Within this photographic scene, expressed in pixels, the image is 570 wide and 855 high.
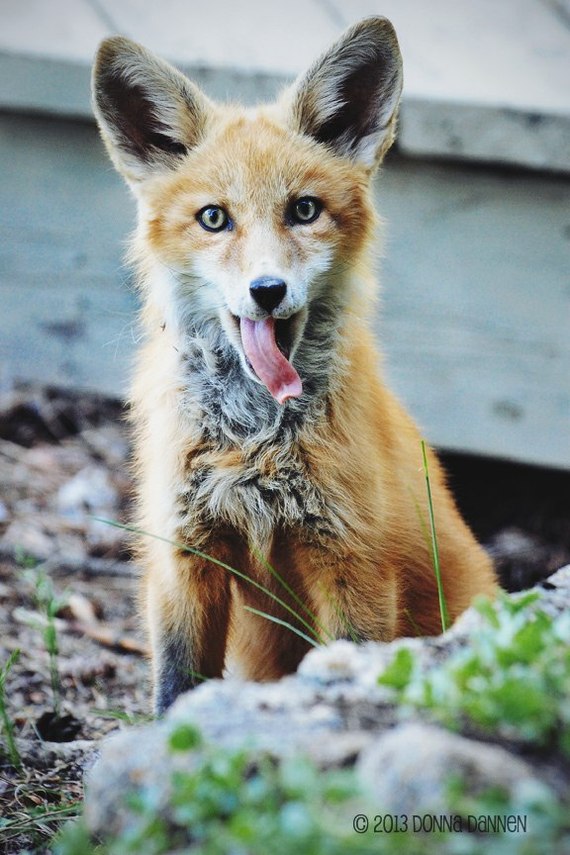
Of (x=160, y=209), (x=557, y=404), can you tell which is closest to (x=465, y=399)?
(x=557, y=404)

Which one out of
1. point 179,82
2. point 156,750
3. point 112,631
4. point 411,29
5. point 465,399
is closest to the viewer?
point 156,750

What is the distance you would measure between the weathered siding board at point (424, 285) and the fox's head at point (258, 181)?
47.3 inches

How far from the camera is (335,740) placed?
5.21ft

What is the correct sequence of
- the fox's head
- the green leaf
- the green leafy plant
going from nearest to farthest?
the green leafy plant → the green leaf → the fox's head

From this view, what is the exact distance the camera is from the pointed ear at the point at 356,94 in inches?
120

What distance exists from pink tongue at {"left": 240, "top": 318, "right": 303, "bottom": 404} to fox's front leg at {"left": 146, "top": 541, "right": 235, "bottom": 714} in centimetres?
54

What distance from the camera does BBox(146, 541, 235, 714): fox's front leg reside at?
9.43ft

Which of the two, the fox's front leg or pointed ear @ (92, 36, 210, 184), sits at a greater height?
pointed ear @ (92, 36, 210, 184)

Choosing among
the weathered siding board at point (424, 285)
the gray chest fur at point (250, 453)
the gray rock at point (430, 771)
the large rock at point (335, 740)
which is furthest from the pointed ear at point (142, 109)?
the gray rock at point (430, 771)

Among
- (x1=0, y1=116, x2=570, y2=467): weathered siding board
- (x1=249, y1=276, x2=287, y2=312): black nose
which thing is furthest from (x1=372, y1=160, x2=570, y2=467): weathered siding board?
(x1=249, y1=276, x2=287, y2=312): black nose

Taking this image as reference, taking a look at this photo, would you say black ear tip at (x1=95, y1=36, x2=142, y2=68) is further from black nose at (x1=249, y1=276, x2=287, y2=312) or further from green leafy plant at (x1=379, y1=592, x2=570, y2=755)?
green leafy plant at (x1=379, y1=592, x2=570, y2=755)

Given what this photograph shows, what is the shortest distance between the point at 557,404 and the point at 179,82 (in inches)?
95.0

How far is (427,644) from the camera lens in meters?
1.99

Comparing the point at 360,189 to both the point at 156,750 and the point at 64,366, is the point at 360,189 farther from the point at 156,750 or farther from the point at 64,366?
the point at 64,366
